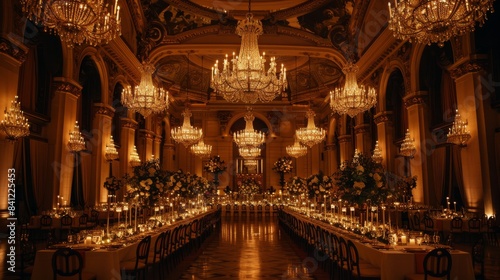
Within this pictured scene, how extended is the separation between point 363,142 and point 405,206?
15.7ft

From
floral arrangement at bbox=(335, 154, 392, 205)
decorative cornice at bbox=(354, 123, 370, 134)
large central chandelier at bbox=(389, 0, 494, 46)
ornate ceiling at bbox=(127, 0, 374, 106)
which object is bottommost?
floral arrangement at bbox=(335, 154, 392, 205)

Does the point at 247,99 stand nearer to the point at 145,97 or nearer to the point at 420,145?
the point at 145,97

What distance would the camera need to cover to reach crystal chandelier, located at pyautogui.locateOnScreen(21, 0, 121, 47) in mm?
4962

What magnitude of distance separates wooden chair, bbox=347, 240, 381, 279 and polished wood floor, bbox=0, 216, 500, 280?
1.70m

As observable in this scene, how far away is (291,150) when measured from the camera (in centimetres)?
2055

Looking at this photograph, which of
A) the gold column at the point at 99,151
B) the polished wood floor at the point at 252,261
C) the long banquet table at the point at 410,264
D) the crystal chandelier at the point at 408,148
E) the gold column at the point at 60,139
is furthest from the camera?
the gold column at the point at 99,151

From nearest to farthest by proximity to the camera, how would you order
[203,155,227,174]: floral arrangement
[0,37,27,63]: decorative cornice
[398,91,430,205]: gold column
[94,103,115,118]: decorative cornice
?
[0,37,27,63]: decorative cornice < [398,91,430,205]: gold column < [94,103,115,118]: decorative cornice < [203,155,227,174]: floral arrangement

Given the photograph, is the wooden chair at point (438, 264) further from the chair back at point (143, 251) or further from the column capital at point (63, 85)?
the column capital at point (63, 85)

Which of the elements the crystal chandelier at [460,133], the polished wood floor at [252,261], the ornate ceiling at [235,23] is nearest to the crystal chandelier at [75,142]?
the polished wood floor at [252,261]

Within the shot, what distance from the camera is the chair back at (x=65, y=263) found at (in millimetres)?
4448

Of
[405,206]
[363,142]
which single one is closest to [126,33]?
[363,142]

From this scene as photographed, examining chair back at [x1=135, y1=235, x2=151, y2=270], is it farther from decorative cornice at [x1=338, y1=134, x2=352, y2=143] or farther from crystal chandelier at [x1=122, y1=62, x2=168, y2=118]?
decorative cornice at [x1=338, y1=134, x2=352, y2=143]

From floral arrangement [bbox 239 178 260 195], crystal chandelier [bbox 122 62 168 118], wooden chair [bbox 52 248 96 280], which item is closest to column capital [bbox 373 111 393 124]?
crystal chandelier [bbox 122 62 168 118]

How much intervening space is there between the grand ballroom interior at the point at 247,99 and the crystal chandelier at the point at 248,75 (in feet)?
0.12
